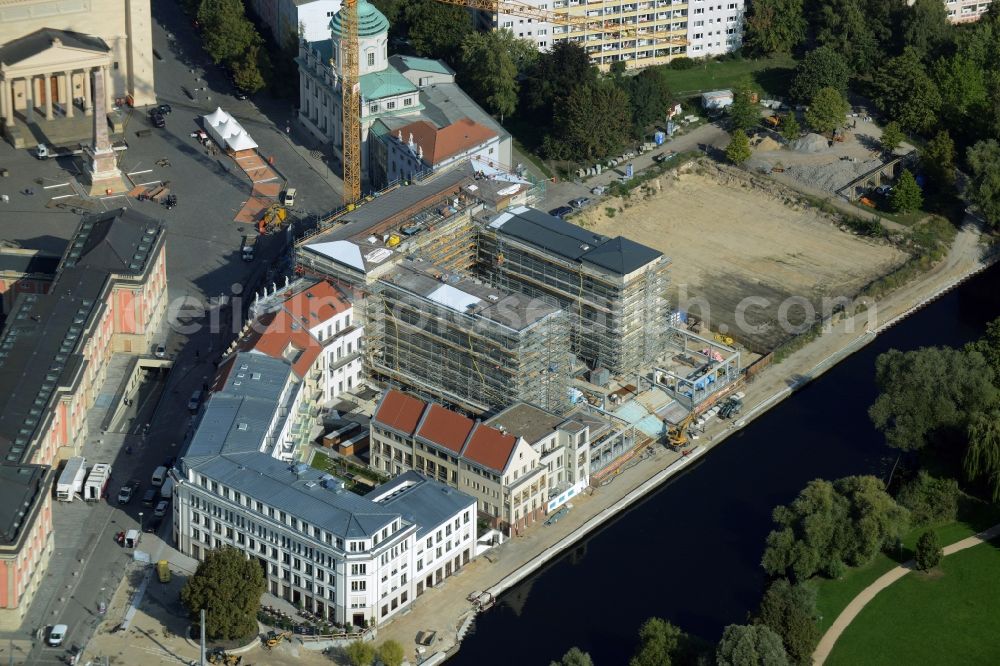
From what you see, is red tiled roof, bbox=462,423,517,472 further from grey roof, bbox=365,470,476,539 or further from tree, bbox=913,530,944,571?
tree, bbox=913,530,944,571

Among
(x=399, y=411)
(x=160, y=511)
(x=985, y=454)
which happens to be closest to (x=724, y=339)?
(x=985, y=454)

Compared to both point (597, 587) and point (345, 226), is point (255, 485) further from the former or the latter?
point (345, 226)

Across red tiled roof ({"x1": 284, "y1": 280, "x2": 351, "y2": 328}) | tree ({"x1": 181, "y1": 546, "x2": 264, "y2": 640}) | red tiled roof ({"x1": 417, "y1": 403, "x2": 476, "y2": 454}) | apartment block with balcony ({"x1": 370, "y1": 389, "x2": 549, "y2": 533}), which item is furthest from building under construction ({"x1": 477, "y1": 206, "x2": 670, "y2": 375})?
tree ({"x1": 181, "y1": 546, "x2": 264, "y2": 640})

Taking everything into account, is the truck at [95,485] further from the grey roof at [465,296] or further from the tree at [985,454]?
the tree at [985,454]

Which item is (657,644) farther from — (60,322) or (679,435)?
(60,322)

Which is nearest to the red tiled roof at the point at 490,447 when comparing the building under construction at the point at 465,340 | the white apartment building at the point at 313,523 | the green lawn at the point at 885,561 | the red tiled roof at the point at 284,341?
the white apartment building at the point at 313,523

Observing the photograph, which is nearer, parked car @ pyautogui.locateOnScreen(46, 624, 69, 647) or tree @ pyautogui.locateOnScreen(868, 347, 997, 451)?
parked car @ pyautogui.locateOnScreen(46, 624, 69, 647)
